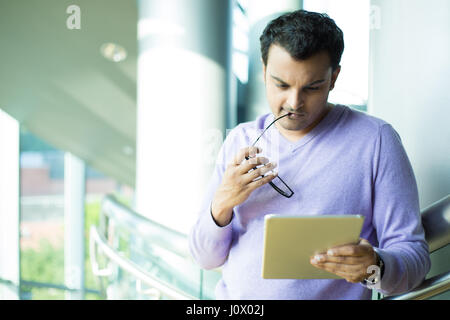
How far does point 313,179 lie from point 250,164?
20 centimetres

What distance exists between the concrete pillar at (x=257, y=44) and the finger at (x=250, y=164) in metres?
3.29

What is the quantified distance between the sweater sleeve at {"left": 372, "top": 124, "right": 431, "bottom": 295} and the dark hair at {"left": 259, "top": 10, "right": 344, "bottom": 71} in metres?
0.27

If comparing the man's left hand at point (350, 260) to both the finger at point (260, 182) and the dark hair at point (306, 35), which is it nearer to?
the finger at point (260, 182)

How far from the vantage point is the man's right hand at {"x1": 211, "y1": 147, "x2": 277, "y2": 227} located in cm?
124

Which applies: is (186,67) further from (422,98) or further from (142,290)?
(422,98)

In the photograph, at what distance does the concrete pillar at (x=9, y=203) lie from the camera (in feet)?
16.8

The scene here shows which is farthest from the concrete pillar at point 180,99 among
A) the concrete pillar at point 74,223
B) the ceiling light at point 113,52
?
the concrete pillar at point 74,223

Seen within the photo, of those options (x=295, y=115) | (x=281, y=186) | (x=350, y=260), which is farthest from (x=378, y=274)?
(x=295, y=115)

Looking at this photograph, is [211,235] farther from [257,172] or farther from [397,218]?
[397,218]

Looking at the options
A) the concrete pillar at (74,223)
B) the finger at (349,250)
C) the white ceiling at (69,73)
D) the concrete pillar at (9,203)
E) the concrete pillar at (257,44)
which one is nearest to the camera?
the finger at (349,250)

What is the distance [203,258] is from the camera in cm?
143

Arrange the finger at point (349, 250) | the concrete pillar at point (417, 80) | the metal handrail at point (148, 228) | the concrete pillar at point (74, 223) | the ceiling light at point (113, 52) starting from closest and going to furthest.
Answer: the finger at point (349, 250), the concrete pillar at point (417, 80), the metal handrail at point (148, 228), the ceiling light at point (113, 52), the concrete pillar at point (74, 223)

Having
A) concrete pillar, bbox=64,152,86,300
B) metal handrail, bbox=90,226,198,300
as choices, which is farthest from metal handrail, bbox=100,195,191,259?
concrete pillar, bbox=64,152,86,300

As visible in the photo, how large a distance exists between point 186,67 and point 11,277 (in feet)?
12.3
